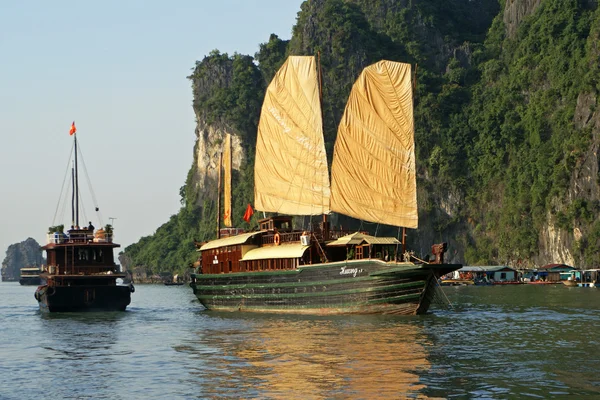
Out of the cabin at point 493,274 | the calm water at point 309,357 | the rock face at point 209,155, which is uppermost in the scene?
the rock face at point 209,155

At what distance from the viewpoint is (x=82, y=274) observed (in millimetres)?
52781

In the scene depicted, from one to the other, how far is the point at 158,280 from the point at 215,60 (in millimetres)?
39826

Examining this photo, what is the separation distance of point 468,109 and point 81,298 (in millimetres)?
94513

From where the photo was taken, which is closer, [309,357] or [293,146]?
[309,357]

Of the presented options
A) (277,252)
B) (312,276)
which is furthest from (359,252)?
(277,252)

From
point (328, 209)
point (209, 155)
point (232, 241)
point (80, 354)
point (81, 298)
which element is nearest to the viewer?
point (80, 354)

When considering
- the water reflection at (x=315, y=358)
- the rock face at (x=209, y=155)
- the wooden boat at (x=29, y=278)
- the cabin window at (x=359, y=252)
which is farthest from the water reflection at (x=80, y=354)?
the wooden boat at (x=29, y=278)

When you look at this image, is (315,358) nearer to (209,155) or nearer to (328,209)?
(328,209)

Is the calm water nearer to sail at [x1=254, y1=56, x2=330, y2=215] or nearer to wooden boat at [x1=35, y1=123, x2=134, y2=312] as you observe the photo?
wooden boat at [x1=35, y1=123, x2=134, y2=312]

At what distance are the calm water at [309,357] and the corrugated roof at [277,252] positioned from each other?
3657 mm

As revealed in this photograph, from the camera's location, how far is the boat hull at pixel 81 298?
51.9 meters

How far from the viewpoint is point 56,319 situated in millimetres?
48938

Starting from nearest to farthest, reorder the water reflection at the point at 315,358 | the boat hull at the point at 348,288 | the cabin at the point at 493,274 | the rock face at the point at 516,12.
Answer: the water reflection at the point at 315,358
the boat hull at the point at 348,288
the cabin at the point at 493,274
the rock face at the point at 516,12

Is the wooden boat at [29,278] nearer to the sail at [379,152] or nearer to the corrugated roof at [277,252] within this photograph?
the corrugated roof at [277,252]
